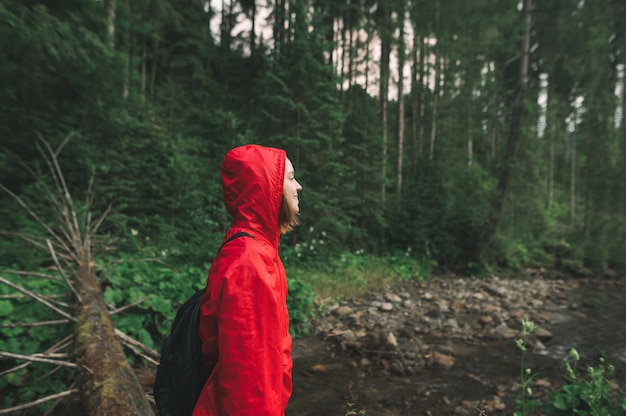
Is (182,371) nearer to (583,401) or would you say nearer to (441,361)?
(583,401)

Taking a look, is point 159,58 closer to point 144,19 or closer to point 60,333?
point 144,19

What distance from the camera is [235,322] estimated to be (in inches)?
49.6

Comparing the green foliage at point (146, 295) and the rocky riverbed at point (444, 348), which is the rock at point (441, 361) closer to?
the rocky riverbed at point (444, 348)

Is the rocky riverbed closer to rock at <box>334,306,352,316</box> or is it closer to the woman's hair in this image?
rock at <box>334,306,352,316</box>

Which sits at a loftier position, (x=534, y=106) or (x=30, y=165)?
(x=534, y=106)

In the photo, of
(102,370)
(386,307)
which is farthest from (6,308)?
(386,307)

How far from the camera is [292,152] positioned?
9.48m

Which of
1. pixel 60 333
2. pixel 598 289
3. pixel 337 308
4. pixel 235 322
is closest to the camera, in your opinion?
pixel 235 322

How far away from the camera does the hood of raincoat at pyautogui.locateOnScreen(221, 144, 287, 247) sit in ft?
4.89

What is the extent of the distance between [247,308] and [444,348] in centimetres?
530

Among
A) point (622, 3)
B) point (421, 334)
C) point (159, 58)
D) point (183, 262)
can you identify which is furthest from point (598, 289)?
point (159, 58)

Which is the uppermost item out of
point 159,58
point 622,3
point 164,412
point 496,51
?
point 159,58

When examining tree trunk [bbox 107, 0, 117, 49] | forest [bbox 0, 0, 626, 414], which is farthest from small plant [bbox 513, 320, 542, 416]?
tree trunk [bbox 107, 0, 117, 49]

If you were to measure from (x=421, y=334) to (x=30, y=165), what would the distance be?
813 cm
